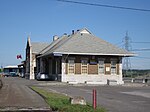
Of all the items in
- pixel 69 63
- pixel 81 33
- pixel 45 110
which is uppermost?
pixel 81 33

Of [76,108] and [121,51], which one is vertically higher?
[121,51]

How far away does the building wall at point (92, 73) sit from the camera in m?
43.4

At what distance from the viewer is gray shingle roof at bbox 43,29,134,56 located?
43.9m

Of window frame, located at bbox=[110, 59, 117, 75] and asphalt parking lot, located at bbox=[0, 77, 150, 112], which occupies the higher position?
window frame, located at bbox=[110, 59, 117, 75]

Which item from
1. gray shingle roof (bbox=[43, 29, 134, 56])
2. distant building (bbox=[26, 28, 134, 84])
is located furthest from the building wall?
gray shingle roof (bbox=[43, 29, 134, 56])

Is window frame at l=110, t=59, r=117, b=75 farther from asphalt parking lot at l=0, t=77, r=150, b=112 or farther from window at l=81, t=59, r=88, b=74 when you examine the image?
asphalt parking lot at l=0, t=77, r=150, b=112

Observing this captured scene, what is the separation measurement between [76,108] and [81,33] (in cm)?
3751

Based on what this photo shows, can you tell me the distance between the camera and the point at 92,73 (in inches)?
1764

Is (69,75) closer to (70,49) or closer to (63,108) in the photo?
(70,49)

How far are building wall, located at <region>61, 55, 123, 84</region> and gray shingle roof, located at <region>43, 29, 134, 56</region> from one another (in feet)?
3.23

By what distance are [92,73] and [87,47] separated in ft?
12.6

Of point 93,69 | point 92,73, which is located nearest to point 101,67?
point 93,69

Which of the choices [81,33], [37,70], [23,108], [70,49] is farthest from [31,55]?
[23,108]

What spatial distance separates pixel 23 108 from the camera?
49.0 ft
